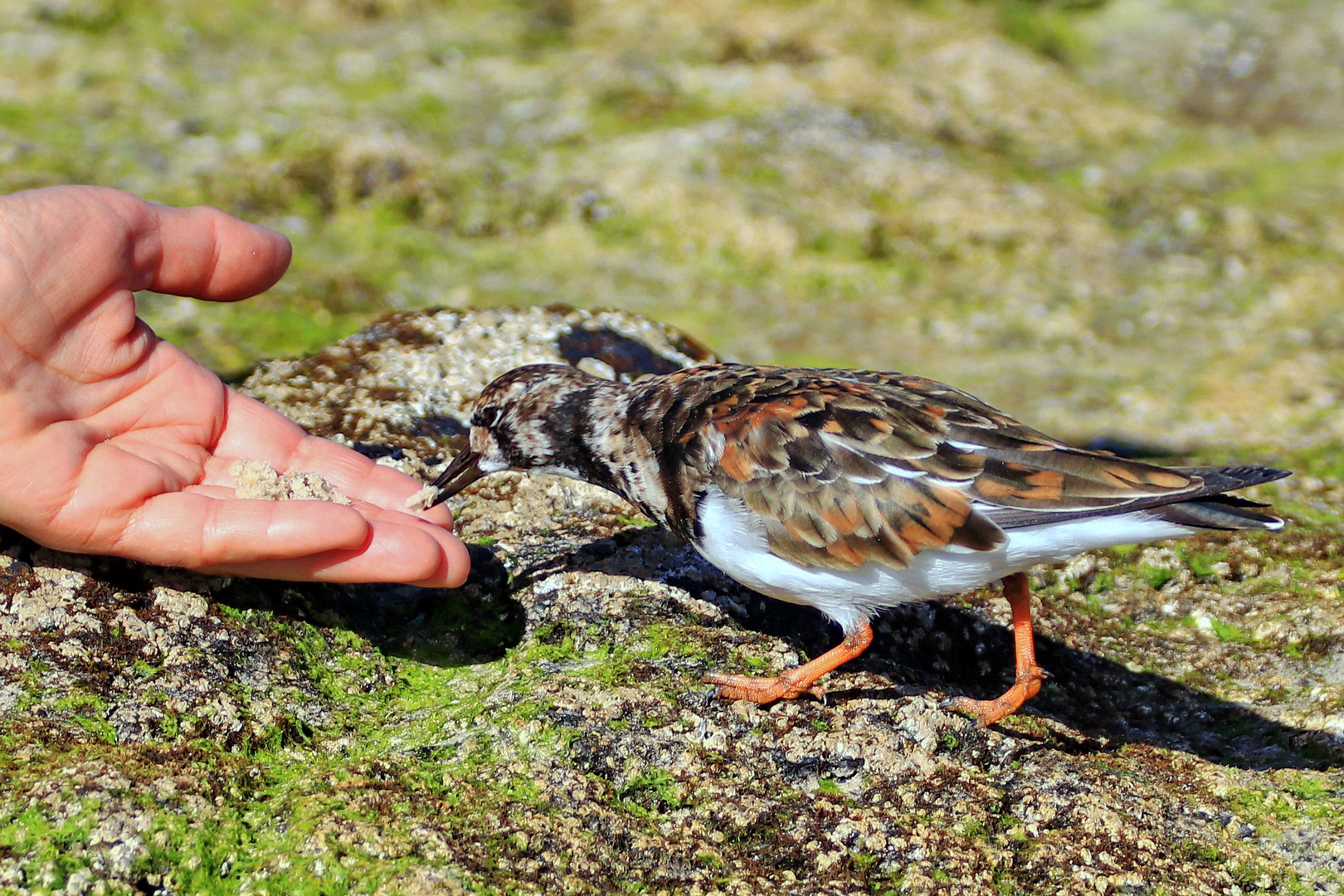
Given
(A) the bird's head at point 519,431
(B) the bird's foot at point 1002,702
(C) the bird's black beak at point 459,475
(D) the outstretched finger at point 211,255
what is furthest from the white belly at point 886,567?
(D) the outstretched finger at point 211,255

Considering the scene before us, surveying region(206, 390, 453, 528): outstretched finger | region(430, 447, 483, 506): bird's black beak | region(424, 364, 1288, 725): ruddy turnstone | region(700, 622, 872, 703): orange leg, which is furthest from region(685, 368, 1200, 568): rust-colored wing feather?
region(206, 390, 453, 528): outstretched finger

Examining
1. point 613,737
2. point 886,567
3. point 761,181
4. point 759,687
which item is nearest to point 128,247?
point 613,737

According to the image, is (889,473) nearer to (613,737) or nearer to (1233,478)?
(1233,478)

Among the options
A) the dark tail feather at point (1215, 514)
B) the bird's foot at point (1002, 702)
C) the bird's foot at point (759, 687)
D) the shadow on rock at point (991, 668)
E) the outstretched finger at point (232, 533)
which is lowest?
the shadow on rock at point (991, 668)

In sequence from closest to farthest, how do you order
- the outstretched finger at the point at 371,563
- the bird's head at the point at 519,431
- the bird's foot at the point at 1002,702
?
the outstretched finger at the point at 371,563 → the bird's foot at the point at 1002,702 → the bird's head at the point at 519,431

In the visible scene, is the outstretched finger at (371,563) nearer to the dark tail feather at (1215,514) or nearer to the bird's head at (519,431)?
the bird's head at (519,431)

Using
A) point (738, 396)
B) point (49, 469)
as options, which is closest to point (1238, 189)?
point (738, 396)

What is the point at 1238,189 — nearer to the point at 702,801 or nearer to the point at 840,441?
the point at 840,441

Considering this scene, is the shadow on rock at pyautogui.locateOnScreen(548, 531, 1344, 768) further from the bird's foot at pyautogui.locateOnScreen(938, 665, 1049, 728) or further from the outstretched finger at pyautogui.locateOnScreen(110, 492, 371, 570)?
the outstretched finger at pyautogui.locateOnScreen(110, 492, 371, 570)
